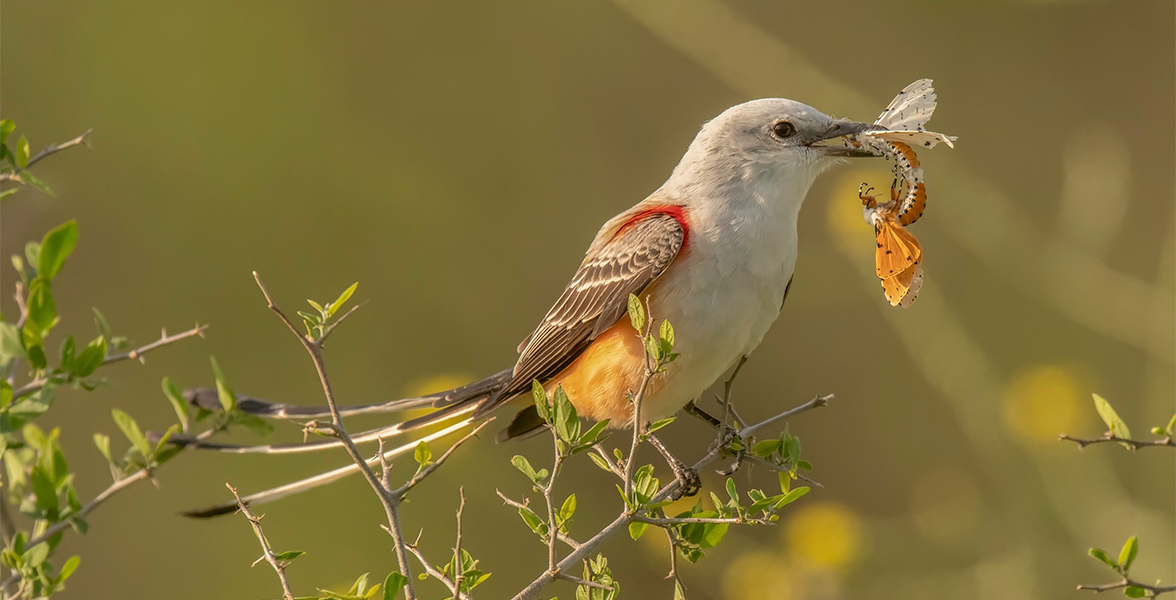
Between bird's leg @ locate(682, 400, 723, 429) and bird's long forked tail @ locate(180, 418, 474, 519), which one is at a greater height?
bird's long forked tail @ locate(180, 418, 474, 519)

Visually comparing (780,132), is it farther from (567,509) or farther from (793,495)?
(567,509)

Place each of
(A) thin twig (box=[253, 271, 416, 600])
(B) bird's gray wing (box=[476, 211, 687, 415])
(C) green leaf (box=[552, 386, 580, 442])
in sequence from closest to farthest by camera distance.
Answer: (A) thin twig (box=[253, 271, 416, 600]) → (C) green leaf (box=[552, 386, 580, 442]) → (B) bird's gray wing (box=[476, 211, 687, 415])

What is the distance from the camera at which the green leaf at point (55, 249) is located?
2.01 metres

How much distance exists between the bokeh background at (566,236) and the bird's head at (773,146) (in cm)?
77

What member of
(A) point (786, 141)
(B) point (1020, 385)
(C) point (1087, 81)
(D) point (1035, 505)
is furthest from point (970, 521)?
(C) point (1087, 81)

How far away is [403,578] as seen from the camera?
1.75 meters

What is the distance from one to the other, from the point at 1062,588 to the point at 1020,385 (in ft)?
2.83

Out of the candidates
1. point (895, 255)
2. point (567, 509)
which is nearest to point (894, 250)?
point (895, 255)

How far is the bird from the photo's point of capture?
2.99 m

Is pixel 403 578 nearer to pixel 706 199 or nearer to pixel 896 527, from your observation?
pixel 706 199

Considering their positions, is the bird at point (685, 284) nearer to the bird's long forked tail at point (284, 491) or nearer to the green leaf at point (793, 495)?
the bird's long forked tail at point (284, 491)

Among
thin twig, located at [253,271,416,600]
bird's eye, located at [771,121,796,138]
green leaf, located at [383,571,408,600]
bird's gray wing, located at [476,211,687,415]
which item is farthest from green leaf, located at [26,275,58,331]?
bird's eye, located at [771,121,796,138]

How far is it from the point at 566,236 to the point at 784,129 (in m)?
3.47

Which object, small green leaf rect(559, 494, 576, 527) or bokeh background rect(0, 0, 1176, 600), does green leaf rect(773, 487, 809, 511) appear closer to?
small green leaf rect(559, 494, 576, 527)
